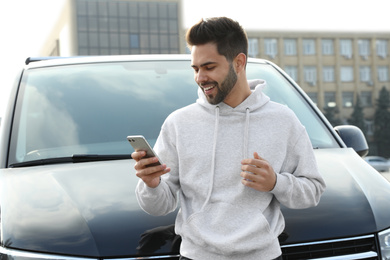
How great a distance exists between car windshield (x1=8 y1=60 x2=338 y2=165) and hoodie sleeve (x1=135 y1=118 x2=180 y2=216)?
918 mm

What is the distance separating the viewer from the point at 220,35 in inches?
81.0

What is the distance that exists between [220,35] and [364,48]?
234 ft

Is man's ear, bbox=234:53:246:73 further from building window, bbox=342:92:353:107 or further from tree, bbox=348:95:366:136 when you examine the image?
building window, bbox=342:92:353:107

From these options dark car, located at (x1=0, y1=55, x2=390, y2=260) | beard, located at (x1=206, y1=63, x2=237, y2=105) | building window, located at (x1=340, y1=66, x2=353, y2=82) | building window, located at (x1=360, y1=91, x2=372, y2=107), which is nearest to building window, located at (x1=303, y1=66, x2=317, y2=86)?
building window, located at (x1=340, y1=66, x2=353, y2=82)

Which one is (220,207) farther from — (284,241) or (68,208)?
(68,208)

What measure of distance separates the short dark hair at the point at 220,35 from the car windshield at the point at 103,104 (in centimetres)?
113

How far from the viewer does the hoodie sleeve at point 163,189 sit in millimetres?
2078

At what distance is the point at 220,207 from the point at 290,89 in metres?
1.91

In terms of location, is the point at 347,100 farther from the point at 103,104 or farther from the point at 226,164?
the point at 226,164

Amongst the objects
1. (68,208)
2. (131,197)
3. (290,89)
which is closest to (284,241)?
(131,197)

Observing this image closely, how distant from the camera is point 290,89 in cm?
382

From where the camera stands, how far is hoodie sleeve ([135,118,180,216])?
2.08 m

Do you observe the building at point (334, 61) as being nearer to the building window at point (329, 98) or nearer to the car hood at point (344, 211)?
the building window at point (329, 98)

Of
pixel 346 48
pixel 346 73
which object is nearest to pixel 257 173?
pixel 346 73
